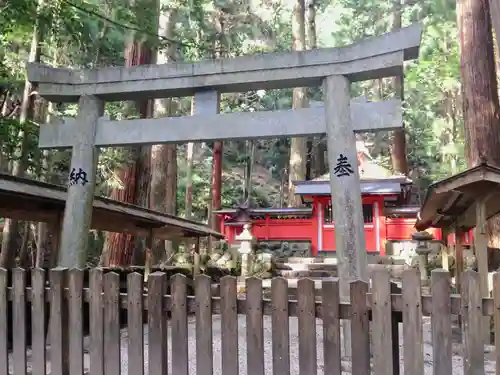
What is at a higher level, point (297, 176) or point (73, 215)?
point (297, 176)

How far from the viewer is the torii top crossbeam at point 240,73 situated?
4508 mm

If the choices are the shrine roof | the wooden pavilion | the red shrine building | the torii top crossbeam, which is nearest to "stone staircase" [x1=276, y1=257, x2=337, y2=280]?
the red shrine building

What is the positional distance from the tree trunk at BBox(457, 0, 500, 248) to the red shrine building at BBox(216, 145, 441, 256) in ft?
27.0

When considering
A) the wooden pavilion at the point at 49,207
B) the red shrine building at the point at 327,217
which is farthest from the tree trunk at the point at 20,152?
the red shrine building at the point at 327,217

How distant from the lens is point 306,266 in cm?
1608

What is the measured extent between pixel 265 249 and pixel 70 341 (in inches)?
653

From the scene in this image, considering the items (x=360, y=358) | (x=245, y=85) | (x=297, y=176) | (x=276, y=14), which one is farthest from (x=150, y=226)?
(x=276, y=14)

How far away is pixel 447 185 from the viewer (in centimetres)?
628

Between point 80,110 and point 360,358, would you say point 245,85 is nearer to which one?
point 80,110

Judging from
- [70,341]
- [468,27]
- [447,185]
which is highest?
[468,27]

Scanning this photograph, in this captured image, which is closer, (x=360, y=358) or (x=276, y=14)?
(x=360, y=358)

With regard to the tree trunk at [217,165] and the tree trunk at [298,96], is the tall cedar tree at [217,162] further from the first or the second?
the tree trunk at [298,96]

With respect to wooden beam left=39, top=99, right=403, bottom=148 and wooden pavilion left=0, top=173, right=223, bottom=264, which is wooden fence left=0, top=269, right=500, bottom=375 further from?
wooden pavilion left=0, top=173, right=223, bottom=264

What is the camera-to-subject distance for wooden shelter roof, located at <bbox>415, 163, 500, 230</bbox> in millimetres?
5758
